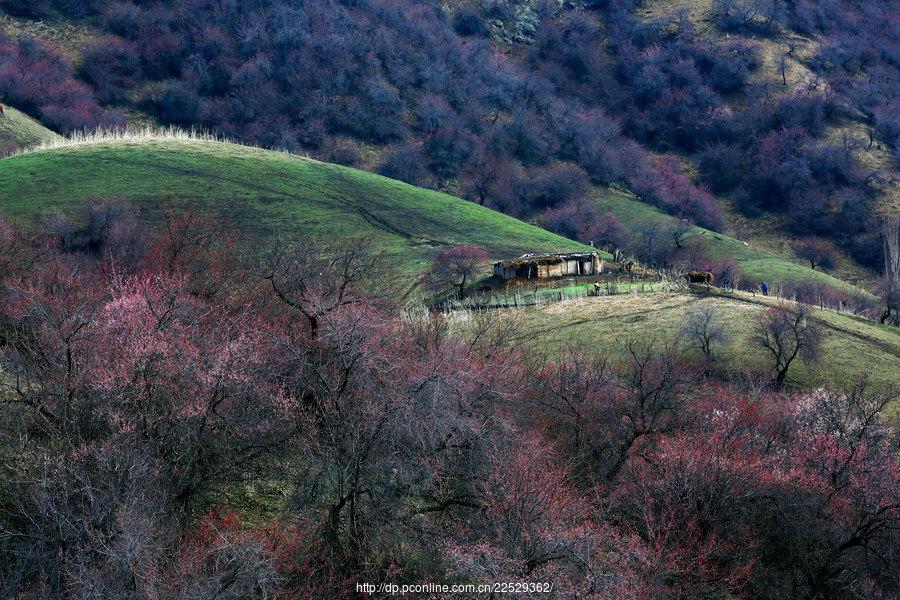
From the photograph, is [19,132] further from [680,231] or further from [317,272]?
[680,231]

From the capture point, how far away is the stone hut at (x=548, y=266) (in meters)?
61.6

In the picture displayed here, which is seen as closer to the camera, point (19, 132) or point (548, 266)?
point (548, 266)

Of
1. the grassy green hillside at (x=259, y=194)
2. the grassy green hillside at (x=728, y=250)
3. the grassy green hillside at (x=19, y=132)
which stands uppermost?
the grassy green hillside at (x=19, y=132)

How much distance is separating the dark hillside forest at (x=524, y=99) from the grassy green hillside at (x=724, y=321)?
66681 mm

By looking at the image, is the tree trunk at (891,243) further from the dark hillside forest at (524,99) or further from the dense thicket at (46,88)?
the dense thicket at (46,88)

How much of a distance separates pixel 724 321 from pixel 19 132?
280 ft

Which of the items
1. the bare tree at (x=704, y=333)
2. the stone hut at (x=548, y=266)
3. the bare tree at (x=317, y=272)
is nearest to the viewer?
the bare tree at (x=317, y=272)

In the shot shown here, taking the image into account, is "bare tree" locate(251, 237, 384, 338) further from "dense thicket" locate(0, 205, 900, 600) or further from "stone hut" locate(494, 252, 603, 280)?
"stone hut" locate(494, 252, 603, 280)

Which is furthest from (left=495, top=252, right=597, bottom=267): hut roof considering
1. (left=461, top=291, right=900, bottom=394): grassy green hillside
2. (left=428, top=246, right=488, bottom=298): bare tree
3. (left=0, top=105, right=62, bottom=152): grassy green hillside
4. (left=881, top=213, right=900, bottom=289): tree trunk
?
(left=0, top=105, right=62, bottom=152): grassy green hillside

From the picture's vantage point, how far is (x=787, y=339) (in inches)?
1832

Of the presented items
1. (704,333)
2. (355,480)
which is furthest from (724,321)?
(355,480)

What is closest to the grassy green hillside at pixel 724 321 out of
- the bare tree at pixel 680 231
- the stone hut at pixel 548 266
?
the stone hut at pixel 548 266

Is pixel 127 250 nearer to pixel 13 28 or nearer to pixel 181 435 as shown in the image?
pixel 181 435

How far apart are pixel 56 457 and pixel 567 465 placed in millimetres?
17135
